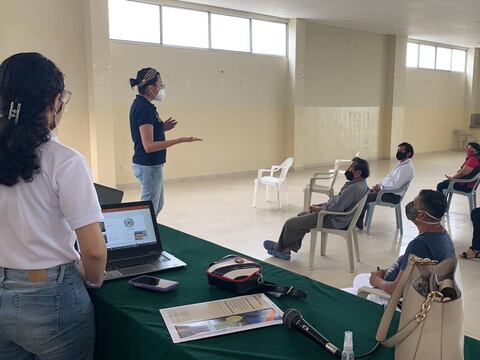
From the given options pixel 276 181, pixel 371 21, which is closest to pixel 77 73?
pixel 276 181

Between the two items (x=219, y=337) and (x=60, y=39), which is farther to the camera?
(x=60, y=39)

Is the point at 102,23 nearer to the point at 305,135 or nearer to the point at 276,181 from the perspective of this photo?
the point at 276,181

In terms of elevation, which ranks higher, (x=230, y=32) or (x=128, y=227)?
(x=230, y=32)

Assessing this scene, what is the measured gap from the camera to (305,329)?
127 cm

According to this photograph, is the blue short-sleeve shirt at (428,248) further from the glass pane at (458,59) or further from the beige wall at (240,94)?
the glass pane at (458,59)

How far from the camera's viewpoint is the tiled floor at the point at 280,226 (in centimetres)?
381

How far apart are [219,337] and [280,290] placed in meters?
0.32

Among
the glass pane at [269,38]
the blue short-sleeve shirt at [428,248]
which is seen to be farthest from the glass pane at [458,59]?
the blue short-sleeve shirt at [428,248]

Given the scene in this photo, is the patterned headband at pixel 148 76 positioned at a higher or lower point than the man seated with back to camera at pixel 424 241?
higher

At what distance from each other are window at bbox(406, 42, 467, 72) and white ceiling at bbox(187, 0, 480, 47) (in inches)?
58.0

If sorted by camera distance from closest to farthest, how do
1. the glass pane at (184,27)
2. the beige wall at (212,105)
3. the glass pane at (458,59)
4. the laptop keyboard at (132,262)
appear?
the laptop keyboard at (132,262) → the beige wall at (212,105) → the glass pane at (184,27) → the glass pane at (458,59)

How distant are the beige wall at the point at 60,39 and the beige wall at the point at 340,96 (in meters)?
4.38

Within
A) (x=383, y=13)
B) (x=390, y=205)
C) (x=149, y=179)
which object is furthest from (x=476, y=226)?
(x=383, y=13)

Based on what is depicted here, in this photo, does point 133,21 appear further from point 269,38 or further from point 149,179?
point 149,179
